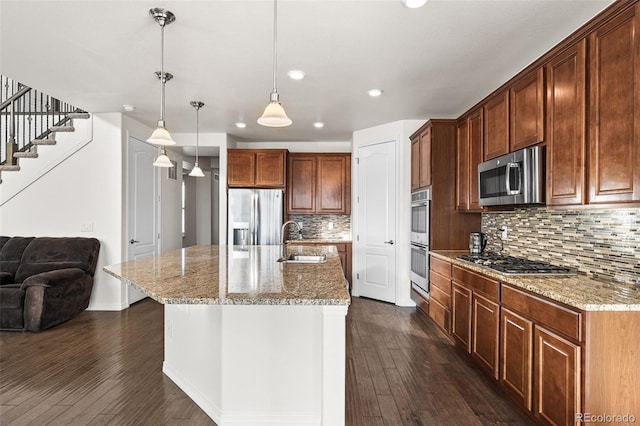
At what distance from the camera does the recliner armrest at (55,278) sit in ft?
12.2

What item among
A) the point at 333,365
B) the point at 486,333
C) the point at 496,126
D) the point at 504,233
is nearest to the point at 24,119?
the point at 333,365

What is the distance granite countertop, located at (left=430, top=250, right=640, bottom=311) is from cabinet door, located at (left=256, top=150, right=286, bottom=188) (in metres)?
3.72

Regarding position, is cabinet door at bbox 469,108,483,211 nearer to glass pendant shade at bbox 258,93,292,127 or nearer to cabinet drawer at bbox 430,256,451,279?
cabinet drawer at bbox 430,256,451,279

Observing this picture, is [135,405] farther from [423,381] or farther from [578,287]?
[578,287]

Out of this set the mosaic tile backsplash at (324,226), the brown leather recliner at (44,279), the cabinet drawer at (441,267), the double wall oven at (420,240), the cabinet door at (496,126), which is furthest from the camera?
the mosaic tile backsplash at (324,226)

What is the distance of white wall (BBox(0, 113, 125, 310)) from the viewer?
4.48 meters

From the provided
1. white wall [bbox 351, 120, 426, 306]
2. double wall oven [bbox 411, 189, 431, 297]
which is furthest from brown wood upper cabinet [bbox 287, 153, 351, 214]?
double wall oven [bbox 411, 189, 431, 297]

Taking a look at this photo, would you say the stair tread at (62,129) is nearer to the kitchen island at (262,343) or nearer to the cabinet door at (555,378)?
the kitchen island at (262,343)

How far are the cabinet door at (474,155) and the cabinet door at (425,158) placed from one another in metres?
0.49

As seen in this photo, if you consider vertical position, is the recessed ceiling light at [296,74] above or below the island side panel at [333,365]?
above

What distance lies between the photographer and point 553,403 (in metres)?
1.82

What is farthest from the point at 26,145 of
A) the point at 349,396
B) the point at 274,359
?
the point at 349,396

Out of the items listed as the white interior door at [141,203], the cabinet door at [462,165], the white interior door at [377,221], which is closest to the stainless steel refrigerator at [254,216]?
the white interior door at [141,203]
